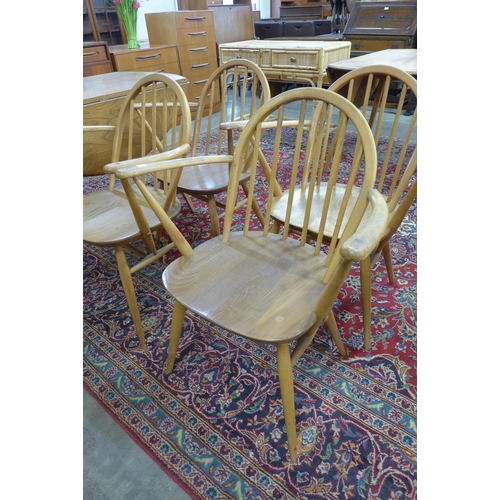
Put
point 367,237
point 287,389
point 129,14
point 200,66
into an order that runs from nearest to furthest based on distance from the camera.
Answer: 1. point 367,237
2. point 287,389
3. point 129,14
4. point 200,66

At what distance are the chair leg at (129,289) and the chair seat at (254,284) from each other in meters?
0.31

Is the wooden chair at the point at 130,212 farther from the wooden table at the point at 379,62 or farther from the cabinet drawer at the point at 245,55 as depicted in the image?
the cabinet drawer at the point at 245,55

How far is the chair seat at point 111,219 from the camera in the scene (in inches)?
50.8

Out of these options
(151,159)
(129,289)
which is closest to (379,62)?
(151,159)

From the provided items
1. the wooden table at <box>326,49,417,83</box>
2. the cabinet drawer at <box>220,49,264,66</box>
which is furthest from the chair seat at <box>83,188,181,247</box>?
the cabinet drawer at <box>220,49,264,66</box>

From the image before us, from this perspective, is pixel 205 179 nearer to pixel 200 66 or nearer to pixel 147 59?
pixel 147 59

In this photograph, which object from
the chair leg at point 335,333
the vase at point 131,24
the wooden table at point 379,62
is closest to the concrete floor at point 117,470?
the chair leg at point 335,333

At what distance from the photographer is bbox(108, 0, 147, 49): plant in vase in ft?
10.5

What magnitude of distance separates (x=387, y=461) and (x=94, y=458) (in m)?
0.88

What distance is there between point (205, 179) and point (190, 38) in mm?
2990

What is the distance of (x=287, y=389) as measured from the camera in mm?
960

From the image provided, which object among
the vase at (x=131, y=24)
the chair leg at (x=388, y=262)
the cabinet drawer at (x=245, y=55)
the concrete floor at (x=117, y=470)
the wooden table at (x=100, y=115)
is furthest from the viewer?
the cabinet drawer at (x=245, y=55)

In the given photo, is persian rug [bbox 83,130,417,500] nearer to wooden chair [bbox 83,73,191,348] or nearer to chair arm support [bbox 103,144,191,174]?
wooden chair [bbox 83,73,191,348]
